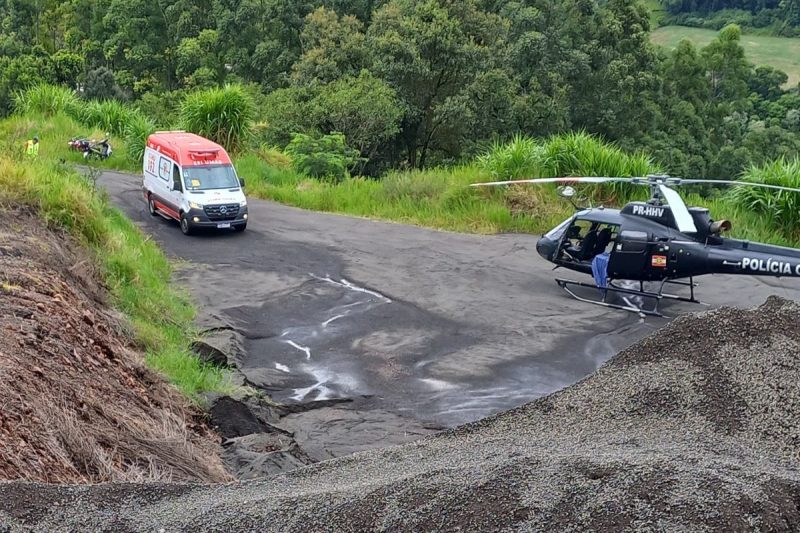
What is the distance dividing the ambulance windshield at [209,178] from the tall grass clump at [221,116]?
6.65 meters

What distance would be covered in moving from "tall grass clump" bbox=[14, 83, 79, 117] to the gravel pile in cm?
2692

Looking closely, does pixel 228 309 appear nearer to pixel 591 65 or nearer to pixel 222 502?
pixel 222 502

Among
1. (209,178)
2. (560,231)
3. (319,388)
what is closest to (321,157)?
(209,178)

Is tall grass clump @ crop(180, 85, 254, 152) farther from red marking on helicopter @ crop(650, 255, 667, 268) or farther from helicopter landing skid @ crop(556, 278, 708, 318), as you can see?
red marking on helicopter @ crop(650, 255, 667, 268)

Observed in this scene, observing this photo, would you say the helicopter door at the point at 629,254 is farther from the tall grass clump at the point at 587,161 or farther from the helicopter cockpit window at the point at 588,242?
the tall grass clump at the point at 587,161

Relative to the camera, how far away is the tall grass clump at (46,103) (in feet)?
104

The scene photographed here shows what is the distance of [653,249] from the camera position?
48.9 ft

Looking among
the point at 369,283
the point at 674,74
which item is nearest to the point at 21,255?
the point at 369,283

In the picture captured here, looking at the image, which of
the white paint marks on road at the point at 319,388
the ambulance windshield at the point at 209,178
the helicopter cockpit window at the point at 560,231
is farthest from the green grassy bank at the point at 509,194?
the white paint marks on road at the point at 319,388

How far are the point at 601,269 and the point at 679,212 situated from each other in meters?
1.86

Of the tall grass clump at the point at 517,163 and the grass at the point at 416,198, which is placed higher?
the tall grass clump at the point at 517,163

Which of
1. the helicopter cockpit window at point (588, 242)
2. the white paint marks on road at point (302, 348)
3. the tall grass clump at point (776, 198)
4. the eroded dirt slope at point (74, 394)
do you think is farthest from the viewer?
the tall grass clump at point (776, 198)

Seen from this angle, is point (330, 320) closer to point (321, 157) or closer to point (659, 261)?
point (659, 261)

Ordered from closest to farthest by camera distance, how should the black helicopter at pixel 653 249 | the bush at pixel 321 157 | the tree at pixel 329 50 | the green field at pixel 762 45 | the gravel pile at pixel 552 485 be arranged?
the gravel pile at pixel 552 485, the black helicopter at pixel 653 249, the bush at pixel 321 157, the tree at pixel 329 50, the green field at pixel 762 45
